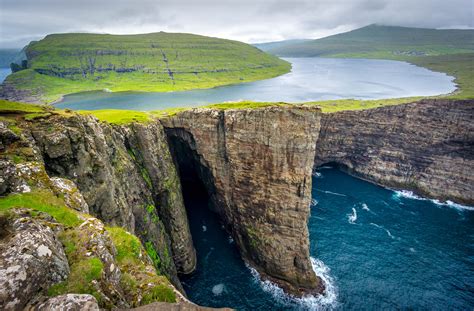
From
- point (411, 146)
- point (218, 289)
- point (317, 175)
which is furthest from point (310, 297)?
point (411, 146)

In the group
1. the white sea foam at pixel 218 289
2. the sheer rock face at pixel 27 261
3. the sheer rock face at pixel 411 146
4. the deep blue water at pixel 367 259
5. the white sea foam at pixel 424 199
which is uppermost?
the sheer rock face at pixel 27 261

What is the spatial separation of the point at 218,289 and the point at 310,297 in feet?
53.3

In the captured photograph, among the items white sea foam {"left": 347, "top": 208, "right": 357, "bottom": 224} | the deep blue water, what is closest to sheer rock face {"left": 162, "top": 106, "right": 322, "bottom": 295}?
the deep blue water

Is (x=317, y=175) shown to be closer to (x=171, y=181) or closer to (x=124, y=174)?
(x=171, y=181)

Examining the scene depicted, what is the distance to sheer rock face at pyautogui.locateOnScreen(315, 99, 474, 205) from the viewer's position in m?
80.7

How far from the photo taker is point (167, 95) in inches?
7549

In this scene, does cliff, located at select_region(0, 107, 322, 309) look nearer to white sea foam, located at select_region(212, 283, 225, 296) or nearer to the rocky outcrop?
white sea foam, located at select_region(212, 283, 225, 296)

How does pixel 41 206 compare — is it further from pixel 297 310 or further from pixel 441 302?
pixel 441 302

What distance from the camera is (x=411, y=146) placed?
87.9 meters

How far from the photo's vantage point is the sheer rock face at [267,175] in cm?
4609

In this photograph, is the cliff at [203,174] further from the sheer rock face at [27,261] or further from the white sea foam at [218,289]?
the sheer rock face at [27,261]

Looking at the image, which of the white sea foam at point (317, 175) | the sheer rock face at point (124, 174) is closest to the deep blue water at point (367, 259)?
the sheer rock face at point (124, 174)

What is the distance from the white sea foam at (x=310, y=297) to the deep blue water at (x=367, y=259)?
174 mm

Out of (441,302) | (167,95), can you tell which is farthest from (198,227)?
(167,95)
